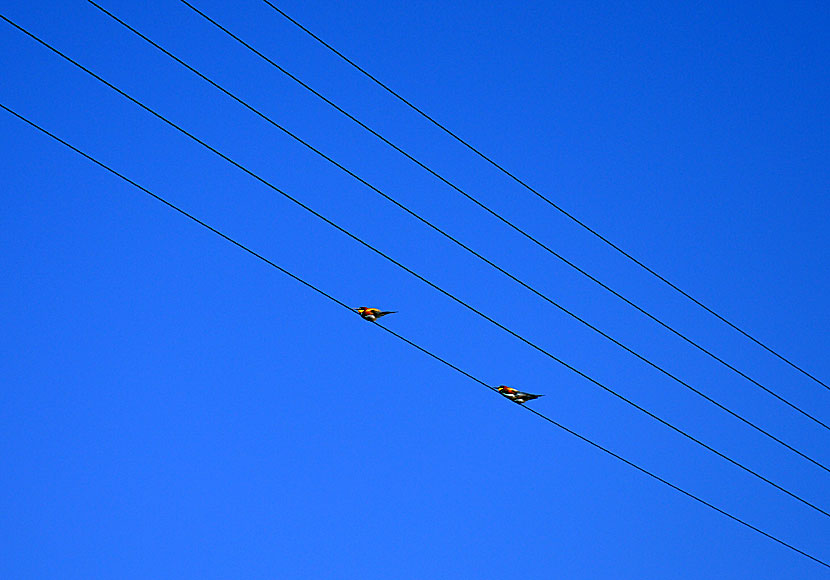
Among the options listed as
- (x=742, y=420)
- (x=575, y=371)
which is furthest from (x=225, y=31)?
(x=742, y=420)

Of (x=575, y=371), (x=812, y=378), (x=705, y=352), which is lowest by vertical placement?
(x=575, y=371)

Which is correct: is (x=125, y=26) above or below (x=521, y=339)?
above

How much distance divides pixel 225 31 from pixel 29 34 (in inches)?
99.5

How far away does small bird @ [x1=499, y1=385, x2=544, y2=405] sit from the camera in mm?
A: 21969

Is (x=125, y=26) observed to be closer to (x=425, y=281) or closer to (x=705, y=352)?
(x=425, y=281)

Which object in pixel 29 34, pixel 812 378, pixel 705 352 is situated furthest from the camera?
Result: pixel 812 378

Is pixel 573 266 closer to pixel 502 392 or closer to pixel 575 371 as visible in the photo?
pixel 575 371

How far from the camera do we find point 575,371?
18.8 m

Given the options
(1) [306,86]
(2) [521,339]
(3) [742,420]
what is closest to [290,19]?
(1) [306,86]

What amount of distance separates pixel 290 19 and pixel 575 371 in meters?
6.45

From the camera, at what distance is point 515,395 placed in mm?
22094

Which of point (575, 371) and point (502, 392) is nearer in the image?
point (575, 371)

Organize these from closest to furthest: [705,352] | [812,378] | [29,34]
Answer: [29,34] < [705,352] < [812,378]

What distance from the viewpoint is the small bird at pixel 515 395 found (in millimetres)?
21969
